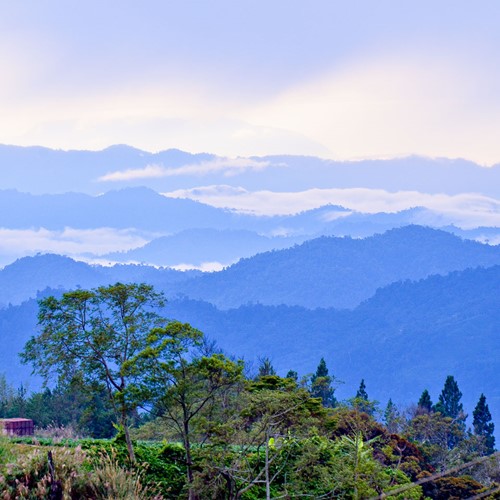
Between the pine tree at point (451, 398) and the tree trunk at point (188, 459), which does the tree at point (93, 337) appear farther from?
the pine tree at point (451, 398)

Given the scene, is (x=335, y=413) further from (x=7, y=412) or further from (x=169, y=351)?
(x=7, y=412)

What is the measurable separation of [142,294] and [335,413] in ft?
33.9

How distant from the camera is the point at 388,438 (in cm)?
3203

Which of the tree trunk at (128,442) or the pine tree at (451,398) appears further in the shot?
the pine tree at (451,398)

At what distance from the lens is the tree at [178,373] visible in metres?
19.2

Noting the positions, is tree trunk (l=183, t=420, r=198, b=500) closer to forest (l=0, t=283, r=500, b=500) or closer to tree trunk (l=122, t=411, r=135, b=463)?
forest (l=0, t=283, r=500, b=500)

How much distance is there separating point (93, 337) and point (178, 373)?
2.17 meters

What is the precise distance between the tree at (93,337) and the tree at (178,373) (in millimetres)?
494

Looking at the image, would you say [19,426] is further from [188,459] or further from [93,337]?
[188,459]

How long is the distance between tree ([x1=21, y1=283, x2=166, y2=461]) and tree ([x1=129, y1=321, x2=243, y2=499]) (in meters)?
0.49

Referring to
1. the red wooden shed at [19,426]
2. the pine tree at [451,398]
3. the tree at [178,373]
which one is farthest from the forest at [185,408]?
the pine tree at [451,398]

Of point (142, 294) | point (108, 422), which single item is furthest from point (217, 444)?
point (108, 422)

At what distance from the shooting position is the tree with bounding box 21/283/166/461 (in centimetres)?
1988

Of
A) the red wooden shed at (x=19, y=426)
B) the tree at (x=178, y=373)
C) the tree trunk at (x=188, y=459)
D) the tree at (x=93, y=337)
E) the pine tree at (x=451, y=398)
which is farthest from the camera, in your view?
the pine tree at (x=451, y=398)
